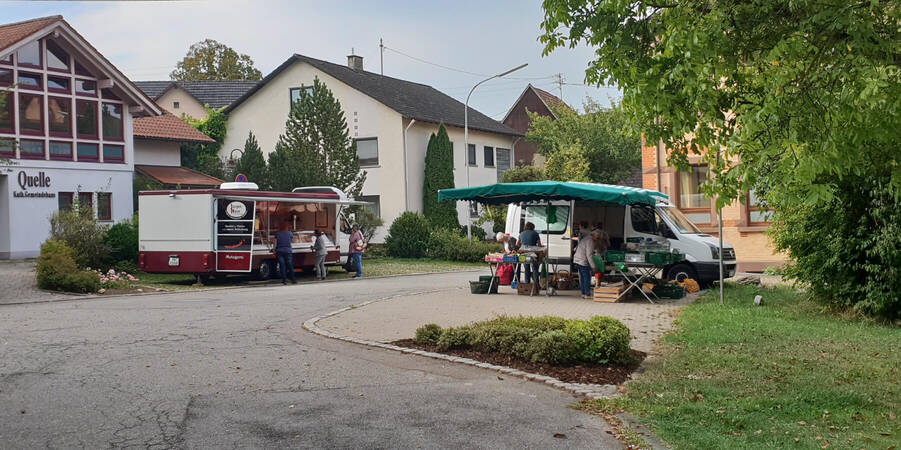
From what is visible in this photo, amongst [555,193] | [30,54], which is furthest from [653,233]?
[30,54]

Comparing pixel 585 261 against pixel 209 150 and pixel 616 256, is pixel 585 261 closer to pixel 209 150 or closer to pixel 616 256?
pixel 616 256

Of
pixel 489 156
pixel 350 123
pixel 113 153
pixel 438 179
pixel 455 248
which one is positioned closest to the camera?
pixel 113 153

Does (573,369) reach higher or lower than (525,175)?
lower

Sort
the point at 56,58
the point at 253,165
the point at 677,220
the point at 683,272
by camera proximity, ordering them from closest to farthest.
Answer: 1. the point at 683,272
2. the point at 677,220
3. the point at 56,58
4. the point at 253,165

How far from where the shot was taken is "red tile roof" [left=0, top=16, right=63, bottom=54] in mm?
28906

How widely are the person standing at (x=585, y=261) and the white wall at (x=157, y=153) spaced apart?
2503 cm

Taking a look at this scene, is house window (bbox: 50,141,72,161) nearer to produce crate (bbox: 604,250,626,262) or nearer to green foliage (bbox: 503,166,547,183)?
green foliage (bbox: 503,166,547,183)

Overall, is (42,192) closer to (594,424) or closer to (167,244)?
(167,244)

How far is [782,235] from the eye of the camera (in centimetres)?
1484

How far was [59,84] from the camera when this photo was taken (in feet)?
102

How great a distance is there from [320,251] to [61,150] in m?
11.8

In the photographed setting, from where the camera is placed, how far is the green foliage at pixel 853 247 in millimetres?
12672

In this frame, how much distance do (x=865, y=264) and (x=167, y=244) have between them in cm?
1651

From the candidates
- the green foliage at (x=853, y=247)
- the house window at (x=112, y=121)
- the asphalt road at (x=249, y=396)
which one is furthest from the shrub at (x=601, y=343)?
the house window at (x=112, y=121)
